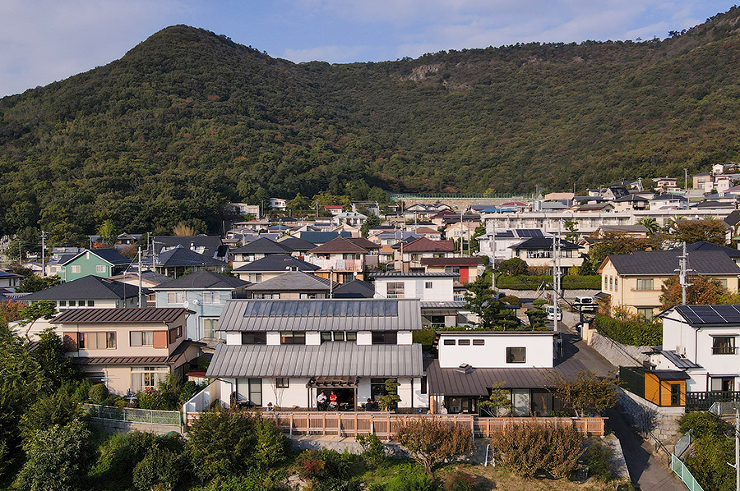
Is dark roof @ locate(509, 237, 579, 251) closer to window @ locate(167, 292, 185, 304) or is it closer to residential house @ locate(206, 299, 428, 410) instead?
residential house @ locate(206, 299, 428, 410)

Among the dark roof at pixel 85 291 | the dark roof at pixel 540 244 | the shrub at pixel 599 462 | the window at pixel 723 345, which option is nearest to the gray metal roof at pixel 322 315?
the shrub at pixel 599 462

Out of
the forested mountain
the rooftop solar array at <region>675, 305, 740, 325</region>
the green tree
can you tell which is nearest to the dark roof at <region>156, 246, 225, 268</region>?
the green tree

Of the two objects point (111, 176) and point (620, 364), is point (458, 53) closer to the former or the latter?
point (111, 176)

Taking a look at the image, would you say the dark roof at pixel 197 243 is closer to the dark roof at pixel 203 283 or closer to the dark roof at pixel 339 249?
the dark roof at pixel 339 249

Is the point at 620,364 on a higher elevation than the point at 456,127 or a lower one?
lower

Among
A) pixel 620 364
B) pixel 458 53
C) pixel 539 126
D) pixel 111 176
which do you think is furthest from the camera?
pixel 458 53

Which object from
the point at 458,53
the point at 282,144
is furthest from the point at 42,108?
the point at 458,53

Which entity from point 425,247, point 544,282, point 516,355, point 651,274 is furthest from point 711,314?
point 425,247

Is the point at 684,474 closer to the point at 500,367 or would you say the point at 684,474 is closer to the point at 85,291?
the point at 500,367
